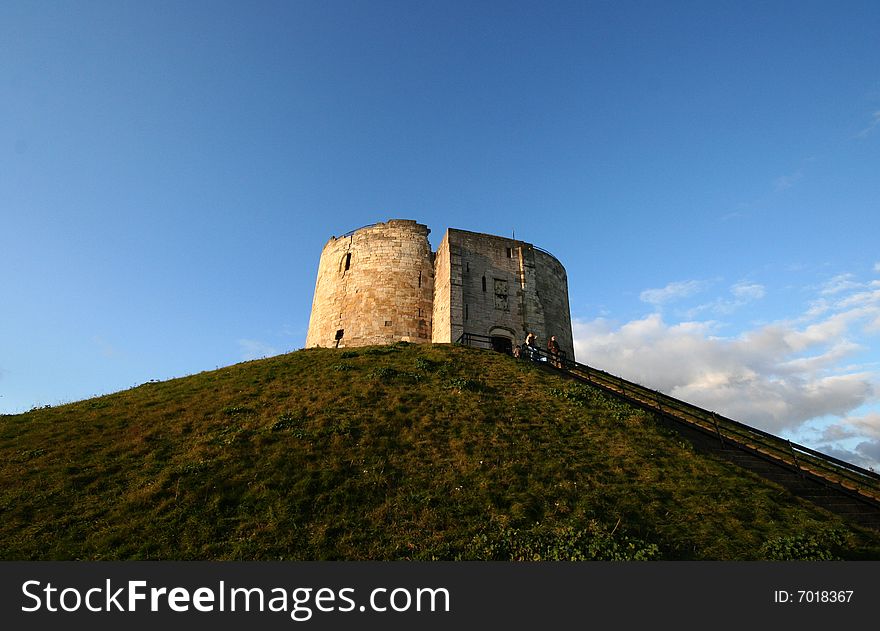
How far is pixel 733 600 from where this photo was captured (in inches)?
268

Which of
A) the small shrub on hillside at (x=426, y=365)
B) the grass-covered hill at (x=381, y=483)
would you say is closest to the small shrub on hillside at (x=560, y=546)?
the grass-covered hill at (x=381, y=483)

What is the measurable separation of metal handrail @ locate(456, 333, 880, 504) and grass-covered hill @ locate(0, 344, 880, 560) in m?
2.24

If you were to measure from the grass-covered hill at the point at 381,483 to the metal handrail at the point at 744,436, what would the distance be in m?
2.24

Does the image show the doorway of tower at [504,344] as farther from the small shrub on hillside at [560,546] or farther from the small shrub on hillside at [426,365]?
the small shrub on hillside at [560,546]

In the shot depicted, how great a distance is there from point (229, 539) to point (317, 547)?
5.74ft

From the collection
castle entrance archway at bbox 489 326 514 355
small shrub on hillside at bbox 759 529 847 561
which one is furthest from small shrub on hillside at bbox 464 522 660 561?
castle entrance archway at bbox 489 326 514 355

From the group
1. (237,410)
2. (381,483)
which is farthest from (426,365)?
(381,483)

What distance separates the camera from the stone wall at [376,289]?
1140 inches

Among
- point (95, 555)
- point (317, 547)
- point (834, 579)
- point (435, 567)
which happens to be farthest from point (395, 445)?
point (834, 579)

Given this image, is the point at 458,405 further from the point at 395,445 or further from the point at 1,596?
the point at 1,596

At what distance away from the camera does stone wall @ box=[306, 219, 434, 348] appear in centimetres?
2895

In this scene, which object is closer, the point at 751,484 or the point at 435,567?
the point at 435,567

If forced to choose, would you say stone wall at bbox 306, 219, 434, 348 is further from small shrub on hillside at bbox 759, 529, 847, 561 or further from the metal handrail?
small shrub on hillside at bbox 759, 529, 847, 561

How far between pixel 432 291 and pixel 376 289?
3.95 meters
